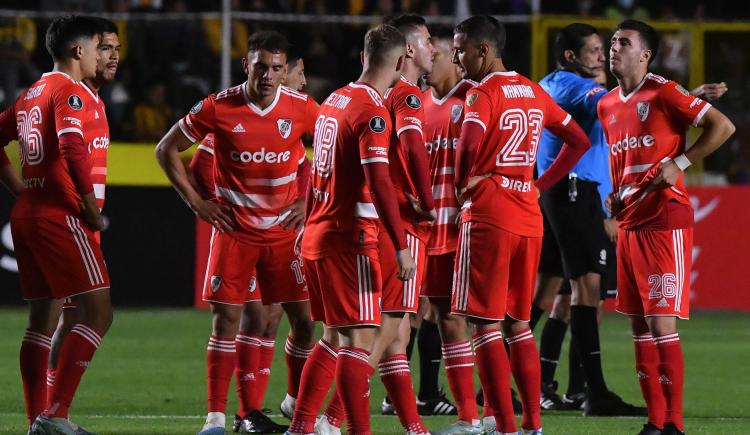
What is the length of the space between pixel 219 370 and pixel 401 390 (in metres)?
1.06

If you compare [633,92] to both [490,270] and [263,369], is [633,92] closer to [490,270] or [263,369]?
[490,270]

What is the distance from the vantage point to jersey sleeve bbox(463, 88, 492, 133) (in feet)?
21.8

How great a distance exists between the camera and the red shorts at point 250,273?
7.42 m

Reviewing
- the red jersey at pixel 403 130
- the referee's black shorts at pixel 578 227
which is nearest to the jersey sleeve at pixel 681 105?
the red jersey at pixel 403 130

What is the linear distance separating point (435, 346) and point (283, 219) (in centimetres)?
139

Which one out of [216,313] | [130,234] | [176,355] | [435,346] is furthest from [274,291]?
[130,234]

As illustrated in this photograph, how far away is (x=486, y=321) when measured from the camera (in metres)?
6.70

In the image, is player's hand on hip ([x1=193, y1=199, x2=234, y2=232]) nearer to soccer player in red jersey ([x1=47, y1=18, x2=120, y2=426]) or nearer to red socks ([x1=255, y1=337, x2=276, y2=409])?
soccer player in red jersey ([x1=47, y1=18, x2=120, y2=426])

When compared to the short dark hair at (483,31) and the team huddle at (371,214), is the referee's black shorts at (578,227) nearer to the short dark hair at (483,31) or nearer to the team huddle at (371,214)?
Result: the team huddle at (371,214)

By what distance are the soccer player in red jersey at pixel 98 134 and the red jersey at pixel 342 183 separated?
4.41ft

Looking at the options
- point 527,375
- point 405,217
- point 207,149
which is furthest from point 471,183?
point 207,149

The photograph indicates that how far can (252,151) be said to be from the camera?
24.4 ft

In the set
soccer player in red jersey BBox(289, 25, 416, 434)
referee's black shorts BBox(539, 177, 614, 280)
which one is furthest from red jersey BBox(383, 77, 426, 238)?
referee's black shorts BBox(539, 177, 614, 280)

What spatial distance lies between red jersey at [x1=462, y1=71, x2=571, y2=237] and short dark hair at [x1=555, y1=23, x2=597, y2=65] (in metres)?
2.14
